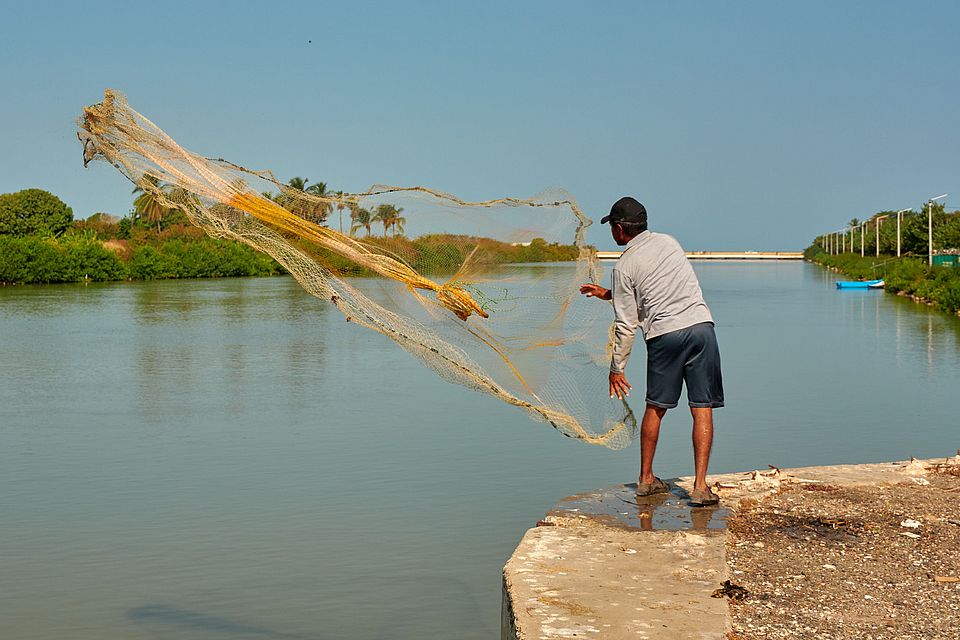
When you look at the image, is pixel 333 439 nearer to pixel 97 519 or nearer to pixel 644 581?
pixel 97 519

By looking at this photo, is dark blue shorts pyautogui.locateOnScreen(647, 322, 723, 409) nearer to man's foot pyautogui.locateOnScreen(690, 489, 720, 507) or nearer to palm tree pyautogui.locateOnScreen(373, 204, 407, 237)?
man's foot pyautogui.locateOnScreen(690, 489, 720, 507)

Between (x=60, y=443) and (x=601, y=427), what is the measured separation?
8424mm

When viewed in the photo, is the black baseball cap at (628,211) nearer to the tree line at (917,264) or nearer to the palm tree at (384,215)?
the palm tree at (384,215)

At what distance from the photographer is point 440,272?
23.0 ft

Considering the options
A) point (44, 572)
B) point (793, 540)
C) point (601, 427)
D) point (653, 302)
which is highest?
point (653, 302)

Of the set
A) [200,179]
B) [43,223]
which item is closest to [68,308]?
[200,179]

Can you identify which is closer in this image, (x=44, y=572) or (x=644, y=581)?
(x=644, y=581)

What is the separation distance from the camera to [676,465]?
35.4 ft

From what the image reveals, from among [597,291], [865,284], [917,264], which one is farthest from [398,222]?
[865,284]

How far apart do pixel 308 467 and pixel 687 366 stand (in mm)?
6118

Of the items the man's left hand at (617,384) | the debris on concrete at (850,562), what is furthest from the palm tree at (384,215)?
the debris on concrete at (850,562)

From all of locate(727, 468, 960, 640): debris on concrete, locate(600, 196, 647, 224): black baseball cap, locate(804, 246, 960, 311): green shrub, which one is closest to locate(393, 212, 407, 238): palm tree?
locate(600, 196, 647, 224): black baseball cap

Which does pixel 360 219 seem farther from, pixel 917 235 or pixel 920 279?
pixel 917 235

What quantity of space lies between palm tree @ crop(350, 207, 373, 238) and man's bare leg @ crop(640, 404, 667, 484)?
216cm
